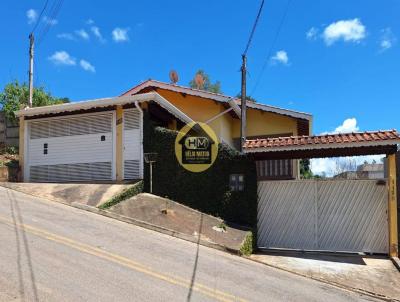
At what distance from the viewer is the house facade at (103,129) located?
579 inches

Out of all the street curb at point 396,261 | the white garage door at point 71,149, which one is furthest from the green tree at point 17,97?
the street curb at point 396,261

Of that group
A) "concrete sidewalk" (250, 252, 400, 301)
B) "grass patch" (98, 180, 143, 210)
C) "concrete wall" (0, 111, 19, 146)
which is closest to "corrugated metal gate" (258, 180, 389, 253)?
"concrete sidewalk" (250, 252, 400, 301)

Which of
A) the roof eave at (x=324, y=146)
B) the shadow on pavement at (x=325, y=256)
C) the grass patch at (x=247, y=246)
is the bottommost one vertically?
the shadow on pavement at (x=325, y=256)

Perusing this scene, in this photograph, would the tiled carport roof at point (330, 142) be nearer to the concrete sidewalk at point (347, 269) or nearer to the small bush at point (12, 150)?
the concrete sidewalk at point (347, 269)

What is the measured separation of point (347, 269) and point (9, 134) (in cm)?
1841

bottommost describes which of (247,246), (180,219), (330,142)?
(247,246)

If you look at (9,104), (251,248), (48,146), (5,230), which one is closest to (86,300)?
(5,230)

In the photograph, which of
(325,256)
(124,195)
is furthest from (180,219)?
(325,256)

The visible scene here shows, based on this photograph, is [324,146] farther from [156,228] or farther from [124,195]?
[124,195]

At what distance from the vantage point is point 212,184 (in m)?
12.6

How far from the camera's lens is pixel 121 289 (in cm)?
591

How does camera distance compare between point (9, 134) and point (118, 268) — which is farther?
point (9, 134)

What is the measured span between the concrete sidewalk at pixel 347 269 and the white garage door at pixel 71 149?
7.22m

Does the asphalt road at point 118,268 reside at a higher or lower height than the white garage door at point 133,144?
lower
